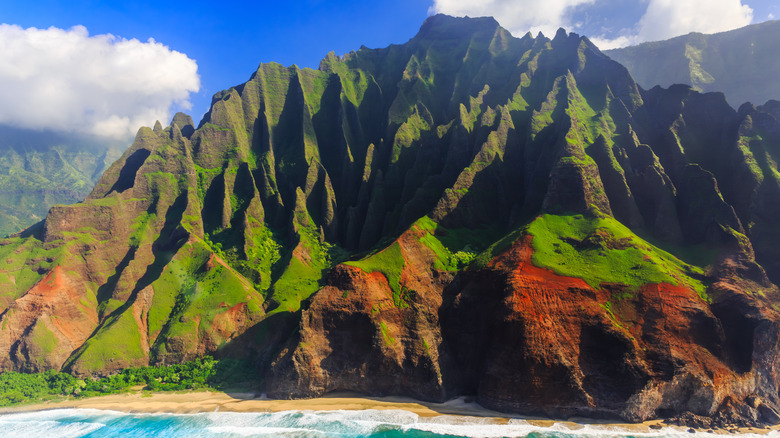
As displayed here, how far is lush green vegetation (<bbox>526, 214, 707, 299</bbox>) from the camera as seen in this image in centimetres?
5319

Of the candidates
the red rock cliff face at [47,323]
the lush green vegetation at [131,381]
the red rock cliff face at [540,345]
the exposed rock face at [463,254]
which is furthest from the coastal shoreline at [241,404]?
the red rock cliff face at [47,323]

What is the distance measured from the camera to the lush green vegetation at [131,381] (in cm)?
5749

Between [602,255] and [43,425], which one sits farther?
[602,255]

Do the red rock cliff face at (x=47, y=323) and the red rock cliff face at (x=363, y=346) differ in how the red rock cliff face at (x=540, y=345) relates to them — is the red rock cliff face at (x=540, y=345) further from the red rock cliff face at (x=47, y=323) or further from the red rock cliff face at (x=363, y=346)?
the red rock cliff face at (x=47, y=323)

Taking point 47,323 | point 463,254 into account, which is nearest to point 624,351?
point 463,254

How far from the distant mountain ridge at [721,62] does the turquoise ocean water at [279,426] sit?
124 m

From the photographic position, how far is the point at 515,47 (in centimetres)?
13088

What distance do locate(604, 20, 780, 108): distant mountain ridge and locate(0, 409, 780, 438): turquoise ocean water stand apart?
123808mm

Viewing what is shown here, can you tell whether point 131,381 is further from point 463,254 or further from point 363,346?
point 463,254

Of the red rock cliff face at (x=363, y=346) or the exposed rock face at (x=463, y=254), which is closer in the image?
the exposed rock face at (x=463, y=254)

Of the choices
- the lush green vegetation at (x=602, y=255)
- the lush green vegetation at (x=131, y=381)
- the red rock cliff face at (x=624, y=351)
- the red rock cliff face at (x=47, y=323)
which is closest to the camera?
the red rock cliff face at (x=624, y=351)

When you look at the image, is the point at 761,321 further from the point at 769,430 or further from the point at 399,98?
the point at 399,98

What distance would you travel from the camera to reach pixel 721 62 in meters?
122

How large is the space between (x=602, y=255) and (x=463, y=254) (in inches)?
911
